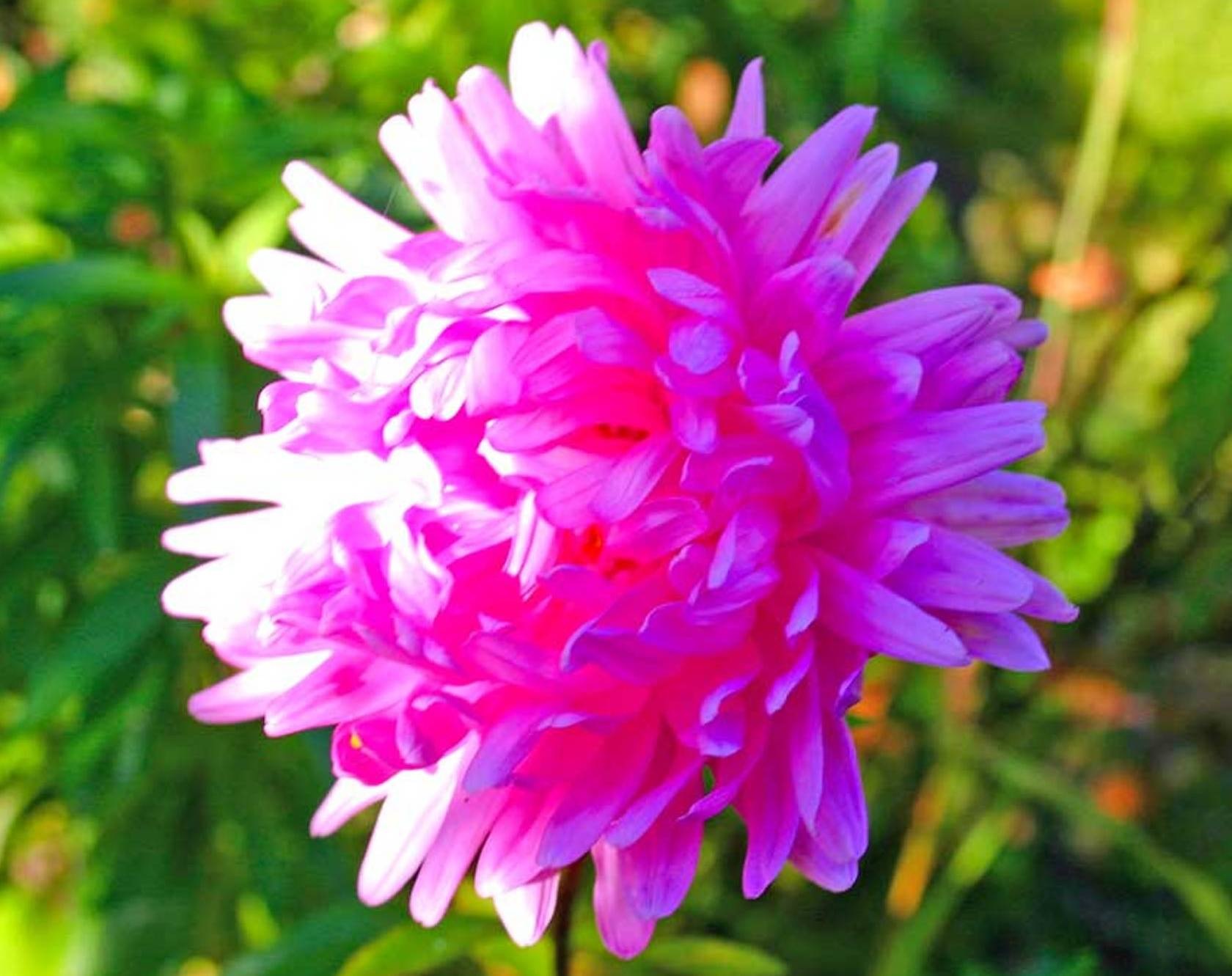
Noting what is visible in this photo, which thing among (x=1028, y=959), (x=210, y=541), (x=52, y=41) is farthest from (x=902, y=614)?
(x=52, y=41)

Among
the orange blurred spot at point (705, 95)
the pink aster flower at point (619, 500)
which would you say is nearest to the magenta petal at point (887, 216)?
the pink aster flower at point (619, 500)

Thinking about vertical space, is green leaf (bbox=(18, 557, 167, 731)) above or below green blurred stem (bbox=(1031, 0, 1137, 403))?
above

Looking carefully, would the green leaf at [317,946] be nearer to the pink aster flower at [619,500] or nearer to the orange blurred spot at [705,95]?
the pink aster flower at [619,500]

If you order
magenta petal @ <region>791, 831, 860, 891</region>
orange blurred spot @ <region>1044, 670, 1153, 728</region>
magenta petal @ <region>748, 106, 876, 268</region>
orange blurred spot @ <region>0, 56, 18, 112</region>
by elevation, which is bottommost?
orange blurred spot @ <region>1044, 670, 1153, 728</region>

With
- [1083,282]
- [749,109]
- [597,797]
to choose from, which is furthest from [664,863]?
[1083,282]

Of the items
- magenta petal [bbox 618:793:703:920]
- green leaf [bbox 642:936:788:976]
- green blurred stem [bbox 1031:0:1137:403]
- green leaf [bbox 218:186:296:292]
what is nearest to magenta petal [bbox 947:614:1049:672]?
magenta petal [bbox 618:793:703:920]

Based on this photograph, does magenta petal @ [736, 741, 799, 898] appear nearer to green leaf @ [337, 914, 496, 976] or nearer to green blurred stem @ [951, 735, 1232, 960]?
green leaf @ [337, 914, 496, 976]
